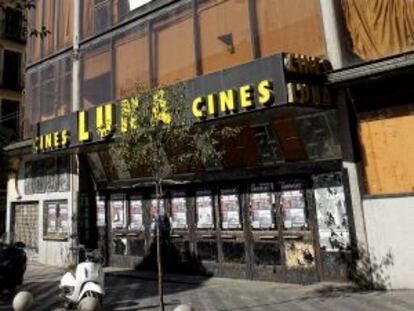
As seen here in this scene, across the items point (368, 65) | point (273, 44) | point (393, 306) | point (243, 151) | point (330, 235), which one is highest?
point (273, 44)

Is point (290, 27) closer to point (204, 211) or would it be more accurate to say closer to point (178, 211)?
point (204, 211)

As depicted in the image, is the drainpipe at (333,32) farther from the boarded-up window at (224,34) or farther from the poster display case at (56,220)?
the poster display case at (56,220)

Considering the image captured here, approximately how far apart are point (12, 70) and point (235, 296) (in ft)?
97.7

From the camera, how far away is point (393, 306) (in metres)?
9.07

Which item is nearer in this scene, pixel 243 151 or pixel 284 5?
pixel 284 5

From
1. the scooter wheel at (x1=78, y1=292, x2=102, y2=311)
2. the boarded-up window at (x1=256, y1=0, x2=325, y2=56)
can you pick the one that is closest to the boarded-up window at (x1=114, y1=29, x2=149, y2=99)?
the boarded-up window at (x1=256, y1=0, x2=325, y2=56)

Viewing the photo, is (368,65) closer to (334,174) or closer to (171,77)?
(334,174)

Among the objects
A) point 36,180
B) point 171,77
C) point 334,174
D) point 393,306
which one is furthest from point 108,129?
point 36,180

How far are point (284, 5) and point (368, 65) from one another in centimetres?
304

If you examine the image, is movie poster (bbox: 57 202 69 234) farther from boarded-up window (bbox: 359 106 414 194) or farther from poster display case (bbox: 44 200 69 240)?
boarded-up window (bbox: 359 106 414 194)

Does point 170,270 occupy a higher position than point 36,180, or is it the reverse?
point 36,180

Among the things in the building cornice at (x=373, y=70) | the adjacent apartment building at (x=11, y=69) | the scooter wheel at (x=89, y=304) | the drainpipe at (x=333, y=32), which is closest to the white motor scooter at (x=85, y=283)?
the scooter wheel at (x=89, y=304)

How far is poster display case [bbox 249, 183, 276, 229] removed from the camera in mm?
12891

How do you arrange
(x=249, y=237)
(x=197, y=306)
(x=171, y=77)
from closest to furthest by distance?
(x=197, y=306) < (x=249, y=237) < (x=171, y=77)
